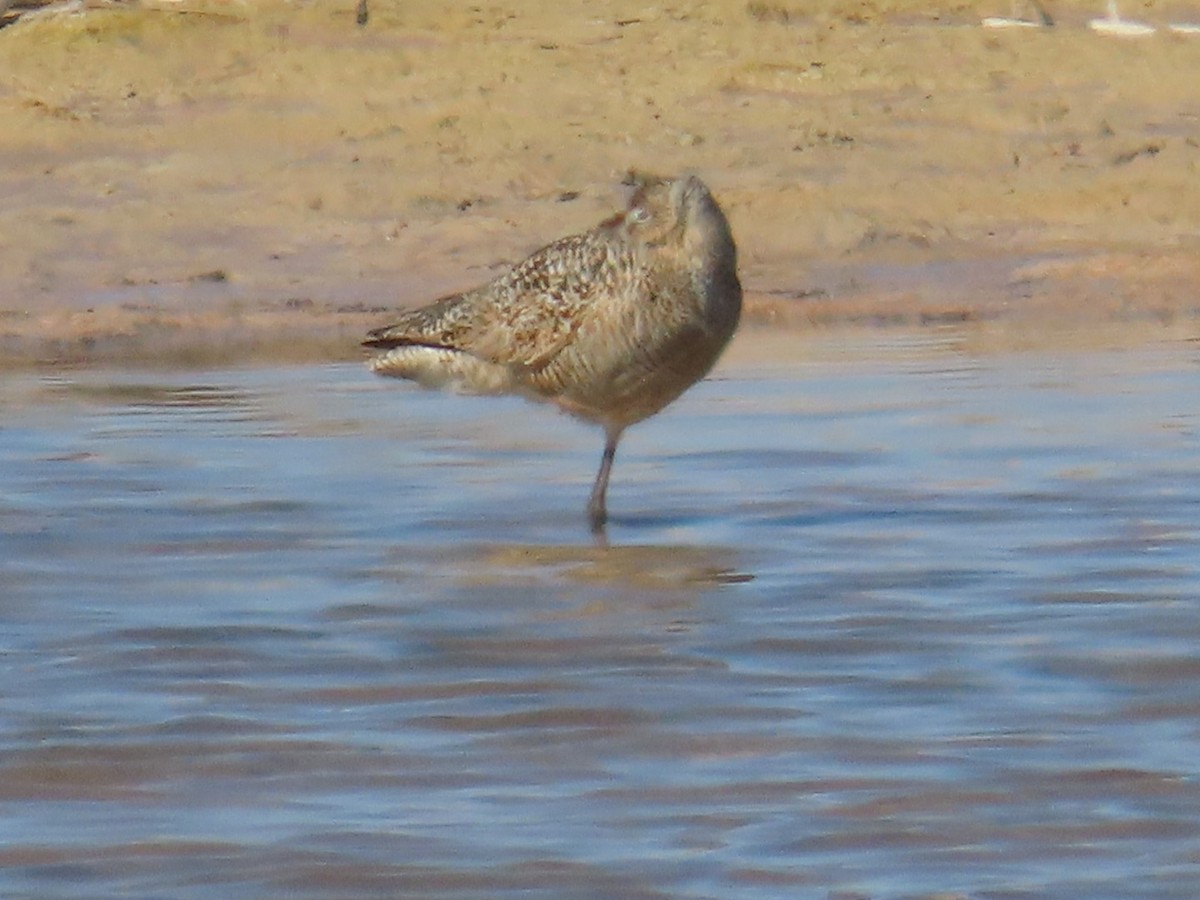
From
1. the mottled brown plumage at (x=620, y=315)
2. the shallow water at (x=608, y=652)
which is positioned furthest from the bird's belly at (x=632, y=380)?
the shallow water at (x=608, y=652)

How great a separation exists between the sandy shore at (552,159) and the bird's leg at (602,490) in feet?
14.5

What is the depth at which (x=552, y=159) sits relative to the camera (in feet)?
57.3

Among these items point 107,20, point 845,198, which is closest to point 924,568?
point 845,198

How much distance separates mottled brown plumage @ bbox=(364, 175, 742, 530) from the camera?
9000 mm

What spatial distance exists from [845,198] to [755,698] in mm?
10873

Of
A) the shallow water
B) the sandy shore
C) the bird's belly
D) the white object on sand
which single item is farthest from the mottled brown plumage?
the white object on sand

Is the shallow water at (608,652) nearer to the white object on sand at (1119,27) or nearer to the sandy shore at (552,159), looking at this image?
the sandy shore at (552,159)

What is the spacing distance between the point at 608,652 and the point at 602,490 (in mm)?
2349

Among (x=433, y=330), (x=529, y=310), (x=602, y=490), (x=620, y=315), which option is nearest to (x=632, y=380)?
(x=620, y=315)

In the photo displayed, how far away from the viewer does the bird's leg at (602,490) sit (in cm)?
892

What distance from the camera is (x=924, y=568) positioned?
25.7 ft

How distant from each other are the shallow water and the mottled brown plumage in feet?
1.20

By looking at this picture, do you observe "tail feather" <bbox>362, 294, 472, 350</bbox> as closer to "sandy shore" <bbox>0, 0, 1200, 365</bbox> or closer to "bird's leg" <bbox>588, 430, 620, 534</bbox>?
"bird's leg" <bbox>588, 430, 620, 534</bbox>

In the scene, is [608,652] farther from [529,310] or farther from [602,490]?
[529,310]
